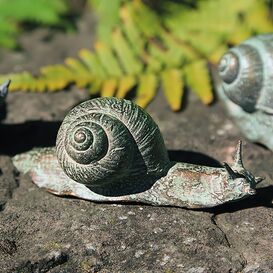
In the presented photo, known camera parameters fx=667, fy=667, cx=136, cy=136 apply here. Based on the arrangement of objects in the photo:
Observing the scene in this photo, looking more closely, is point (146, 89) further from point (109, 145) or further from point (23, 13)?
point (109, 145)

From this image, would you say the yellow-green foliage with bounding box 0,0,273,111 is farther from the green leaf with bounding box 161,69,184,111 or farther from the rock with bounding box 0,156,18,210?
the rock with bounding box 0,156,18,210

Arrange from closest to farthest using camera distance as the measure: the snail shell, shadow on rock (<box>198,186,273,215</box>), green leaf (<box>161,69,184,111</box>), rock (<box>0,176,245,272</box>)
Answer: rock (<box>0,176,245,272</box>), shadow on rock (<box>198,186,273,215</box>), the snail shell, green leaf (<box>161,69,184,111</box>)

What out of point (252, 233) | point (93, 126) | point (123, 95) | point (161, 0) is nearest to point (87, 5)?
point (161, 0)

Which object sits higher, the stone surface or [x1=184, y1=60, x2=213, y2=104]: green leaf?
[x1=184, y1=60, x2=213, y2=104]: green leaf

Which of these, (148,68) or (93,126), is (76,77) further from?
(93,126)

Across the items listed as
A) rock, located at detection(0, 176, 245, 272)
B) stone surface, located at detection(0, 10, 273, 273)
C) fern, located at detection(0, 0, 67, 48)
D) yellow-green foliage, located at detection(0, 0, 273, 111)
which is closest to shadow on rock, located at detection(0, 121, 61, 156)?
stone surface, located at detection(0, 10, 273, 273)

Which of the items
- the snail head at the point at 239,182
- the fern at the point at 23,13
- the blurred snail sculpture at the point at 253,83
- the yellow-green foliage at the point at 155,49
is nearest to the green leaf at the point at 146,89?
the yellow-green foliage at the point at 155,49
